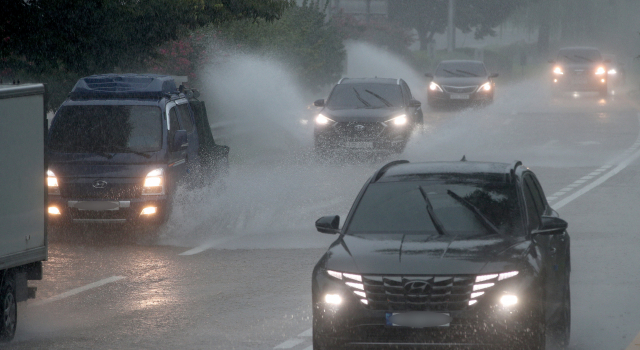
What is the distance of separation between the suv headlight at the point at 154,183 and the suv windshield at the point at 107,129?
40 centimetres

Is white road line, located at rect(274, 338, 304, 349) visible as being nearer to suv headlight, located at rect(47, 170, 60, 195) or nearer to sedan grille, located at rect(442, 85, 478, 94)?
suv headlight, located at rect(47, 170, 60, 195)

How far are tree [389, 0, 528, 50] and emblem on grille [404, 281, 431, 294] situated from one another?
83690 mm

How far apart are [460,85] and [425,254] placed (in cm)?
3298

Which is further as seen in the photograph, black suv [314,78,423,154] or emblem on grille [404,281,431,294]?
black suv [314,78,423,154]

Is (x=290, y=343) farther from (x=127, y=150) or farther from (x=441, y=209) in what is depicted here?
(x=127, y=150)

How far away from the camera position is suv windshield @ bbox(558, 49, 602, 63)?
46700 mm

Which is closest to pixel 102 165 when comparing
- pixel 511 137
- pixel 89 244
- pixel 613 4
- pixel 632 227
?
pixel 89 244

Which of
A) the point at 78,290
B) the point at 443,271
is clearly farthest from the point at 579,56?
the point at 443,271

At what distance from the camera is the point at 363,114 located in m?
23.7

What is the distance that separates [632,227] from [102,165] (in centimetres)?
691

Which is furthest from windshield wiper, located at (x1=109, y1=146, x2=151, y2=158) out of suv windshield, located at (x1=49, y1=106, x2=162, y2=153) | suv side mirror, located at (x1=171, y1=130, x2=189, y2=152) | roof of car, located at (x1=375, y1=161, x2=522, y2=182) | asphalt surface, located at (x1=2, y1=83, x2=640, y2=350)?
roof of car, located at (x1=375, y1=161, x2=522, y2=182)

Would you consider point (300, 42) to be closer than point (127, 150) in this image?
No

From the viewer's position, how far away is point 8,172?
8977 millimetres

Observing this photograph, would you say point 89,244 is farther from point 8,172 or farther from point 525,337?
point 525,337
